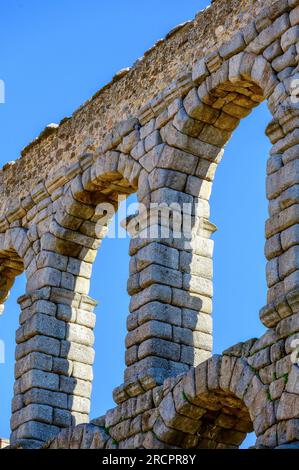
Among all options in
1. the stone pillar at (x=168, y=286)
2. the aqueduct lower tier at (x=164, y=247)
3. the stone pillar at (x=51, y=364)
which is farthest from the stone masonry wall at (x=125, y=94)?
the stone pillar at (x=51, y=364)

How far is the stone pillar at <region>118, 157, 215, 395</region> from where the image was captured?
49.1ft

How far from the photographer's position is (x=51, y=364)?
17297 mm

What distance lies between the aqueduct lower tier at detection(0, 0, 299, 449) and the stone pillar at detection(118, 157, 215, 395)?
0.02 metres

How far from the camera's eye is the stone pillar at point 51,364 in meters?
16.9

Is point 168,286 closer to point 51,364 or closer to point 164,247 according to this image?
point 164,247

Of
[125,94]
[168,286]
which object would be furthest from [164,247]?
[125,94]

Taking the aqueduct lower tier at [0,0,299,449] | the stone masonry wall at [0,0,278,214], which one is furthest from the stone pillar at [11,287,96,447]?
the stone masonry wall at [0,0,278,214]

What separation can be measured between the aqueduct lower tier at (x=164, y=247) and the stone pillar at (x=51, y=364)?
20 millimetres

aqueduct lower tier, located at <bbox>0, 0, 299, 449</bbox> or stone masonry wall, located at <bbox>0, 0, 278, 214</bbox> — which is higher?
stone masonry wall, located at <bbox>0, 0, 278, 214</bbox>

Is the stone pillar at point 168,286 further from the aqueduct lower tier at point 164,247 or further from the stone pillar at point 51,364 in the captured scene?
the stone pillar at point 51,364

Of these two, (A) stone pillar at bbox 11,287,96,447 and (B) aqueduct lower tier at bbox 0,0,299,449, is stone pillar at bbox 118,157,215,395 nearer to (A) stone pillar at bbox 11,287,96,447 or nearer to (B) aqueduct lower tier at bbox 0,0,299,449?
(B) aqueduct lower tier at bbox 0,0,299,449

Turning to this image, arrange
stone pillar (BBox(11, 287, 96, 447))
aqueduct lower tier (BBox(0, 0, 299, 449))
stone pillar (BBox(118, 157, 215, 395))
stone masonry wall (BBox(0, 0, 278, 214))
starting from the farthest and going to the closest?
1. stone pillar (BBox(11, 287, 96, 447))
2. stone masonry wall (BBox(0, 0, 278, 214))
3. stone pillar (BBox(118, 157, 215, 395))
4. aqueduct lower tier (BBox(0, 0, 299, 449))

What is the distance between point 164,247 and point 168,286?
0.52 meters

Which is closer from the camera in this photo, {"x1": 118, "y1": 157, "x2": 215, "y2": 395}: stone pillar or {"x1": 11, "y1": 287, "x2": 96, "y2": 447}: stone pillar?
{"x1": 118, "y1": 157, "x2": 215, "y2": 395}: stone pillar
